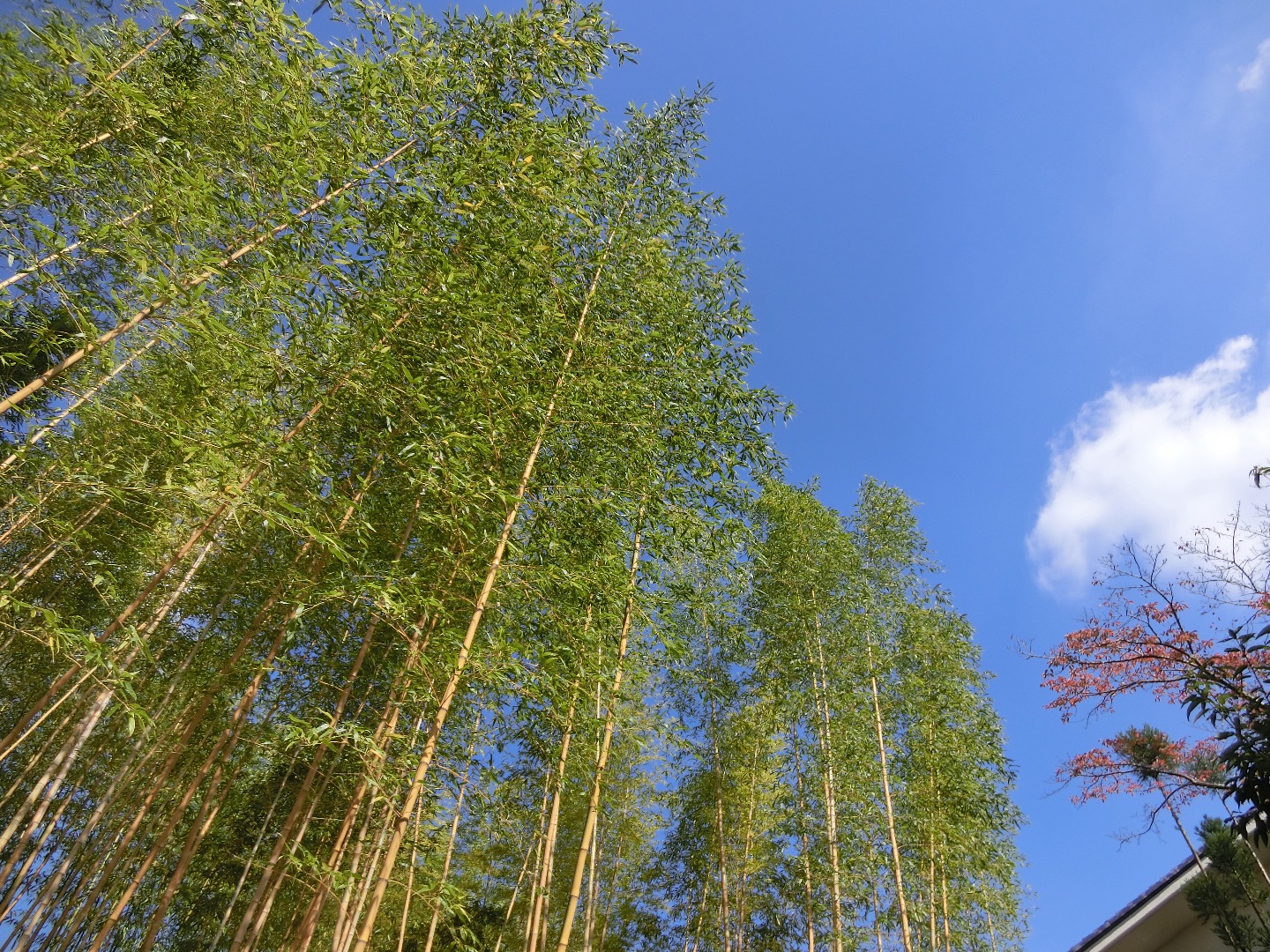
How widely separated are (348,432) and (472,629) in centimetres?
141

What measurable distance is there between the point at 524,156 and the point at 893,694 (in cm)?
639

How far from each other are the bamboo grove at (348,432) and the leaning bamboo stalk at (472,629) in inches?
0.8

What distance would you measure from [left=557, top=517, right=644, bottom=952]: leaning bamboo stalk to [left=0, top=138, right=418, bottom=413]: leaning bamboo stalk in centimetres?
219

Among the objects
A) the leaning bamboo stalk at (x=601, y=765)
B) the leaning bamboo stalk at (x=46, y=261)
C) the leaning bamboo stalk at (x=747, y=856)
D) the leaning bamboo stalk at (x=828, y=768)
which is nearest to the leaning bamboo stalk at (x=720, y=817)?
the leaning bamboo stalk at (x=747, y=856)

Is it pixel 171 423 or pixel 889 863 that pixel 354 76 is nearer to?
pixel 171 423

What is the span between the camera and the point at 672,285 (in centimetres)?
417

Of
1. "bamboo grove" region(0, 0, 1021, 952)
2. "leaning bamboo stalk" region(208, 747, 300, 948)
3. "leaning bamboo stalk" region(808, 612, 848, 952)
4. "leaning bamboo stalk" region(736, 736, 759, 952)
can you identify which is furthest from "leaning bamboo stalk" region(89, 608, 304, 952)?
"leaning bamboo stalk" region(736, 736, 759, 952)

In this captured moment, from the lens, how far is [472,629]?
8.60 feet

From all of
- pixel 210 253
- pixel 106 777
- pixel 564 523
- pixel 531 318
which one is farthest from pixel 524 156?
pixel 106 777

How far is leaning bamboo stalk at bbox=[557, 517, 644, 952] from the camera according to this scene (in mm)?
2889

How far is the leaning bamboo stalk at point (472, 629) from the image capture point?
2.29 m

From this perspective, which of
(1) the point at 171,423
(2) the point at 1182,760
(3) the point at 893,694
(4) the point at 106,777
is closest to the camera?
(1) the point at 171,423

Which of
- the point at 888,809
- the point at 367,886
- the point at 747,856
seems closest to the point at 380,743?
the point at 367,886

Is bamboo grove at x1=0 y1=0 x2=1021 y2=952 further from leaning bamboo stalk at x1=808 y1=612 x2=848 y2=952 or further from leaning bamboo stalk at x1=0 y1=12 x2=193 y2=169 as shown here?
leaning bamboo stalk at x1=808 y1=612 x2=848 y2=952
